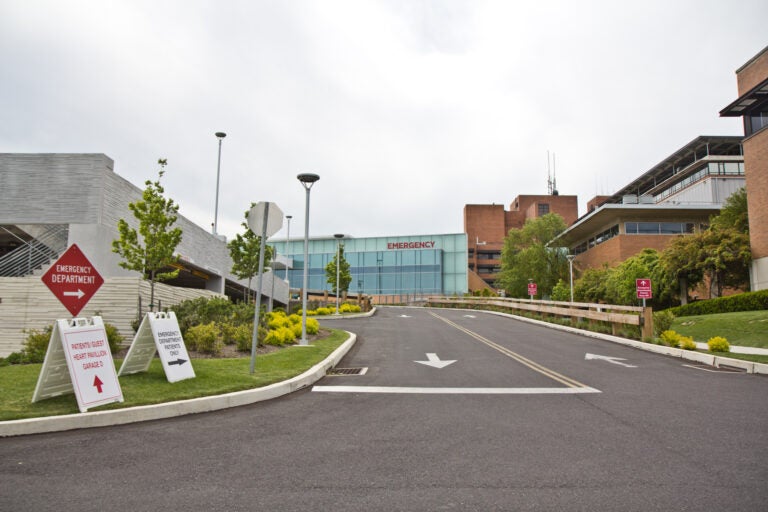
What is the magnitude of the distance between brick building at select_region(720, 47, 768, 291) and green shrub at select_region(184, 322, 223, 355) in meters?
30.6

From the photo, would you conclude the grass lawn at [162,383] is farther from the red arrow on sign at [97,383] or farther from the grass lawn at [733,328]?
the grass lawn at [733,328]

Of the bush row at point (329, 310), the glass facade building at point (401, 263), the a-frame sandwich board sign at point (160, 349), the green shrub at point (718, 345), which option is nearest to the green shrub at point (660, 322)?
the green shrub at point (718, 345)

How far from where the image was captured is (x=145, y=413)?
6727 millimetres

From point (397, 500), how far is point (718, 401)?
6.47 meters

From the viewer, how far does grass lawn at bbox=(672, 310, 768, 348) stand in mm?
17203

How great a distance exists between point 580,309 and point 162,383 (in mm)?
20955

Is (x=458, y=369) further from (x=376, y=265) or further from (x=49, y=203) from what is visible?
(x=376, y=265)

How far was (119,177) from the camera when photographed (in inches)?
747

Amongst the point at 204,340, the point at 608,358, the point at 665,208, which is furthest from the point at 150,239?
the point at 665,208

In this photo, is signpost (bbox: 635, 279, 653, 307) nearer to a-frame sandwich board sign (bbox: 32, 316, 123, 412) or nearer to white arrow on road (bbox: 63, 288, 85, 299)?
a-frame sandwich board sign (bbox: 32, 316, 123, 412)

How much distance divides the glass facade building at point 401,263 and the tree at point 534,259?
14.9 meters

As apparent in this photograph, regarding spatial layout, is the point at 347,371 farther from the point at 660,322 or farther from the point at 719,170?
the point at 719,170

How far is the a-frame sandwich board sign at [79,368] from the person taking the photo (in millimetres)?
6638

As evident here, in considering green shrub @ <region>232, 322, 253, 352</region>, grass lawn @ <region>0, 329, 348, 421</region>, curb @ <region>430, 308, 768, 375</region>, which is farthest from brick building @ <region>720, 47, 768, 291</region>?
green shrub @ <region>232, 322, 253, 352</region>
